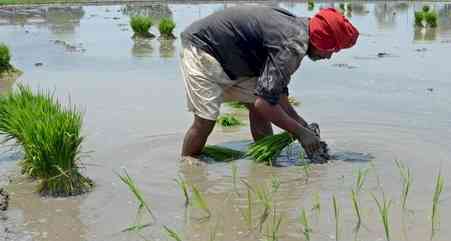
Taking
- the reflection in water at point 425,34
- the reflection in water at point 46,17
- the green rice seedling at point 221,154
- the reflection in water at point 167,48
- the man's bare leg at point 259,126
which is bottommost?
the reflection in water at point 46,17

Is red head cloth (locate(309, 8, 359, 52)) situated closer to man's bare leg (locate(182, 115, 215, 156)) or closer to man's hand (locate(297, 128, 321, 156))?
man's hand (locate(297, 128, 321, 156))

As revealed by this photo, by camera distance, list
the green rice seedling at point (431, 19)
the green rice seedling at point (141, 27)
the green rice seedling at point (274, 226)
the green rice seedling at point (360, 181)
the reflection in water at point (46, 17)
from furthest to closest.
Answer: the reflection in water at point (46, 17)
the green rice seedling at point (431, 19)
the green rice seedling at point (141, 27)
the green rice seedling at point (360, 181)
the green rice seedling at point (274, 226)

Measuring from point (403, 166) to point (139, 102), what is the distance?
3304 mm

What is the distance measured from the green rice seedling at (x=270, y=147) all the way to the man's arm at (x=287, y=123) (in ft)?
0.61

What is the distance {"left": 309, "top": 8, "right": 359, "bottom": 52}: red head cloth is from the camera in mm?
4391

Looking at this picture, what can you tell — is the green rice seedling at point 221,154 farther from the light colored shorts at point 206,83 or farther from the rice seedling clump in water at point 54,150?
the rice seedling clump in water at point 54,150

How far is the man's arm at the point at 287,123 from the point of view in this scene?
455 cm

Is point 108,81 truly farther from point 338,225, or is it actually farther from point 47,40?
point 47,40

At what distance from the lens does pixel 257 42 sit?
4.57 m

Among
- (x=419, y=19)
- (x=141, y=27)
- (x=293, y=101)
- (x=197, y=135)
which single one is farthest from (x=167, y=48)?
(x=197, y=135)

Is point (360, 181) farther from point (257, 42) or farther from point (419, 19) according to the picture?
point (419, 19)

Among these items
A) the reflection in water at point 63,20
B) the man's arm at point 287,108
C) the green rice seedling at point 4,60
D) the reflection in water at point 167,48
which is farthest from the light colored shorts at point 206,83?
the reflection in water at point 63,20

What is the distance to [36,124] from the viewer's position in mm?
4141

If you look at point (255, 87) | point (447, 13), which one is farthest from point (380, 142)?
point (447, 13)
